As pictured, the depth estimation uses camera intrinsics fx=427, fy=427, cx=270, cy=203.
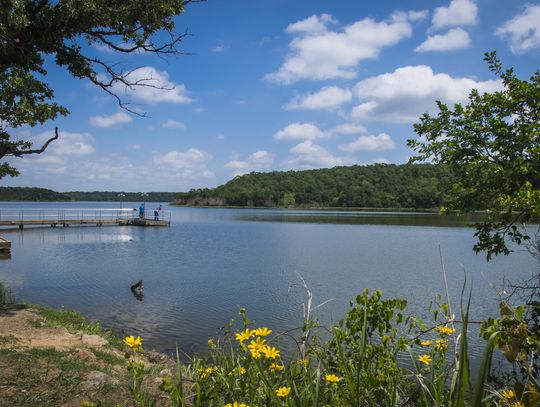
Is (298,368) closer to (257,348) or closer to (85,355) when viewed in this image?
(257,348)

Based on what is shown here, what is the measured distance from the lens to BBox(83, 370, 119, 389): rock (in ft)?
15.3

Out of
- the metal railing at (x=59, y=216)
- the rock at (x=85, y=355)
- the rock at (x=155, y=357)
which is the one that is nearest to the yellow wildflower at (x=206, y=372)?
the rock at (x=85, y=355)

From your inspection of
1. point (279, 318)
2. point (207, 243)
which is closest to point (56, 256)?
point (207, 243)

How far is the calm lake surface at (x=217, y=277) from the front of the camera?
40.1 ft

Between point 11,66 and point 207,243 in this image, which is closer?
point 11,66

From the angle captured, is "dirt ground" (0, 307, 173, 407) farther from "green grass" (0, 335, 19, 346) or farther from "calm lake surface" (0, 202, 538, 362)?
"calm lake surface" (0, 202, 538, 362)

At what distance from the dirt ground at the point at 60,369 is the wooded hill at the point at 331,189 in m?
101

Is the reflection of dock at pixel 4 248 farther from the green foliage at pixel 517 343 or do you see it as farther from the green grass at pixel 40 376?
the green foliage at pixel 517 343

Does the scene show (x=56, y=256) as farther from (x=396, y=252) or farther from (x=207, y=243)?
(x=396, y=252)

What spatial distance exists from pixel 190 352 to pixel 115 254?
17845mm

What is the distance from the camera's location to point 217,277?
19.0 m

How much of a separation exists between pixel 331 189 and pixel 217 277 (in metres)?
120

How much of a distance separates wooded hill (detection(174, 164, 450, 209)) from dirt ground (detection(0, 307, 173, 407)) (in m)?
101

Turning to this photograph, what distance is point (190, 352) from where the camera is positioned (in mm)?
9305
